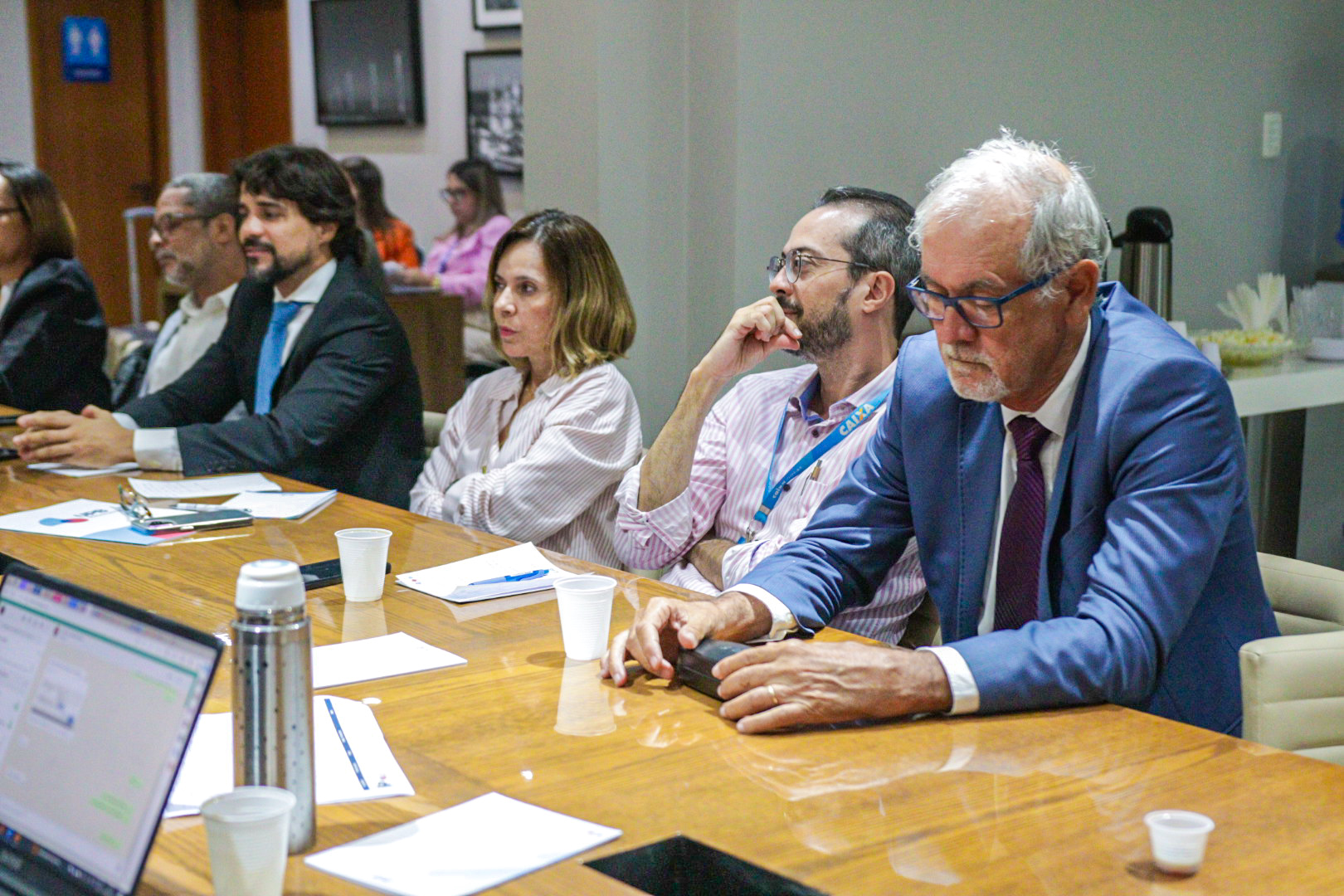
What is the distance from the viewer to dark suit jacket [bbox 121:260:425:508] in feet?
9.91

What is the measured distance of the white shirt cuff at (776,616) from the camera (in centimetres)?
176

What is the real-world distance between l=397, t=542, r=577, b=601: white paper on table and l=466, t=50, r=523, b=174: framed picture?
17.0 feet

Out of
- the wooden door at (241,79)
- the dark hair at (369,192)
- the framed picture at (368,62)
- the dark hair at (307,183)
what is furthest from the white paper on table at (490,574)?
the wooden door at (241,79)

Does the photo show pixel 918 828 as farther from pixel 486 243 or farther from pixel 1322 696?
pixel 486 243

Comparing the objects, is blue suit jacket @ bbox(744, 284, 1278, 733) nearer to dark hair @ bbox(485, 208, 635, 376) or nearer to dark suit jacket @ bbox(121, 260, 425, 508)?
dark hair @ bbox(485, 208, 635, 376)

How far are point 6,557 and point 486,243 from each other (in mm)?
4761

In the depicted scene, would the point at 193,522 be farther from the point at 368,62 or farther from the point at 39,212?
the point at 368,62

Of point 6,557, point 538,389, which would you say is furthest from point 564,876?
point 538,389

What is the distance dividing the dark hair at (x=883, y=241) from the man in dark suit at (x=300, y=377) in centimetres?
124

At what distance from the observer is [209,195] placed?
173 inches

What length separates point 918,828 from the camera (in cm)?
118

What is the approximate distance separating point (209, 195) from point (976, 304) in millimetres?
3313

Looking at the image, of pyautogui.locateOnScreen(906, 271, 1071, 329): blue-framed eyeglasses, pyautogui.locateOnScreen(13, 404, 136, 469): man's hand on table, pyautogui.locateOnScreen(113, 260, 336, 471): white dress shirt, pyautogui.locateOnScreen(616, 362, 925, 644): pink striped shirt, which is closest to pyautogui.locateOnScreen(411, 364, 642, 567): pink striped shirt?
pyautogui.locateOnScreen(616, 362, 925, 644): pink striped shirt

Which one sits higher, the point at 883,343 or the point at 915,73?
the point at 915,73
